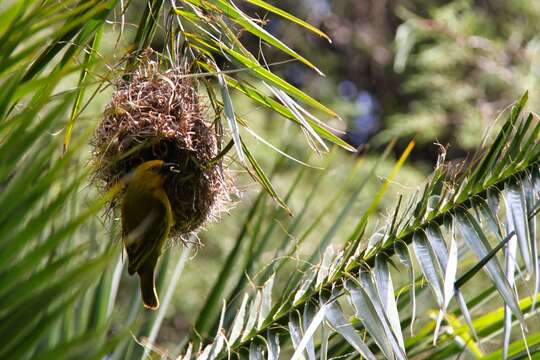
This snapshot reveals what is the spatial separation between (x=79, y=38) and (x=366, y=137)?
25.6 ft

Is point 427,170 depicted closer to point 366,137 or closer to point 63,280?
point 366,137

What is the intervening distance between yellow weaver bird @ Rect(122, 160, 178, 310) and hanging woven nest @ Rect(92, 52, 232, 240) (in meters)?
0.05

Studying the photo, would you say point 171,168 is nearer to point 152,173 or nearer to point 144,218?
point 152,173

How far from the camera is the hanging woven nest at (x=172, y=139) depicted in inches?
90.7

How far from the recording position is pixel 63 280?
92 centimetres

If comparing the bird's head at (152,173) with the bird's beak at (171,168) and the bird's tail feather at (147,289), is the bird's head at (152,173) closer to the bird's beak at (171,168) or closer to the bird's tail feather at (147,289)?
the bird's beak at (171,168)

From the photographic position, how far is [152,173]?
239 centimetres

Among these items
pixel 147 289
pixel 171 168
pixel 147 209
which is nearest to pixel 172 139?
pixel 171 168

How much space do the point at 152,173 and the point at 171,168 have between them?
5 cm

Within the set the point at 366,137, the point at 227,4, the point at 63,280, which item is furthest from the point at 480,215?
the point at 366,137

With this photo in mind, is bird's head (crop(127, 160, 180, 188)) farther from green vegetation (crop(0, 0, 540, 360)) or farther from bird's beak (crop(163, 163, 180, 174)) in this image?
green vegetation (crop(0, 0, 540, 360))

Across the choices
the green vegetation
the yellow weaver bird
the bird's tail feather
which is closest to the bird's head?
the yellow weaver bird

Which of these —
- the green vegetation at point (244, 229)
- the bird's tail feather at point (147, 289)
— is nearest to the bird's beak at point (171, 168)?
the green vegetation at point (244, 229)

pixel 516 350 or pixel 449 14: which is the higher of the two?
pixel 449 14
